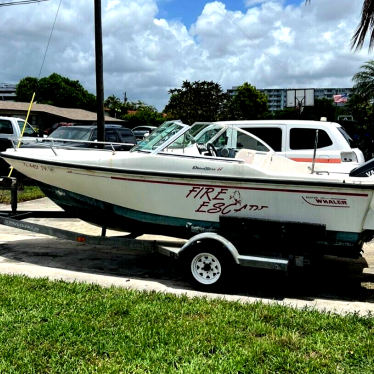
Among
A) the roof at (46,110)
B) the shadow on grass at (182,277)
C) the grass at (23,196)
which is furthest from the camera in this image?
the roof at (46,110)

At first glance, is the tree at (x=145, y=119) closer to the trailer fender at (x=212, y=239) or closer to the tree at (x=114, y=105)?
the tree at (x=114, y=105)

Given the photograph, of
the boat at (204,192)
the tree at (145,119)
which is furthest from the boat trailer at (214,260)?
the tree at (145,119)

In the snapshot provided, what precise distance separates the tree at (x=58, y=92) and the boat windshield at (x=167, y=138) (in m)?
74.4

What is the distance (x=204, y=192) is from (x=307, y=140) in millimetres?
5195

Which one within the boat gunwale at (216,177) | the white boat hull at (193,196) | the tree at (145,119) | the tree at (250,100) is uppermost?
the tree at (250,100)

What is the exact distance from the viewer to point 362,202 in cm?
609

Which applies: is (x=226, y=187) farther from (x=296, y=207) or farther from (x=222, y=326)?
(x=222, y=326)

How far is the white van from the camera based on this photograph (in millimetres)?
10781

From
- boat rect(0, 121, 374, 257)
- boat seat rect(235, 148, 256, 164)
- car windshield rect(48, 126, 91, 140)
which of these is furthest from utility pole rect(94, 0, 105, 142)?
boat seat rect(235, 148, 256, 164)

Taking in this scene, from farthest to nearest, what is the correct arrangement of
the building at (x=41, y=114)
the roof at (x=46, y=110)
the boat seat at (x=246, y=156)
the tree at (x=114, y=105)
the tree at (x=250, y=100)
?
1. the tree at (x=114, y=105)
2. the tree at (x=250, y=100)
3. the roof at (x=46, y=110)
4. the building at (x=41, y=114)
5. the boat seat at (x=246, y=156)

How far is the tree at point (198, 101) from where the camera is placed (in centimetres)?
3136

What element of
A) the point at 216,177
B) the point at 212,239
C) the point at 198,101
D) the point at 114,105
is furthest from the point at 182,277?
the point at 114,105

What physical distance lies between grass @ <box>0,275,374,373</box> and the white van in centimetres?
588

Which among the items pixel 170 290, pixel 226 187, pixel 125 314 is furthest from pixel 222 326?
pixel 226 187
